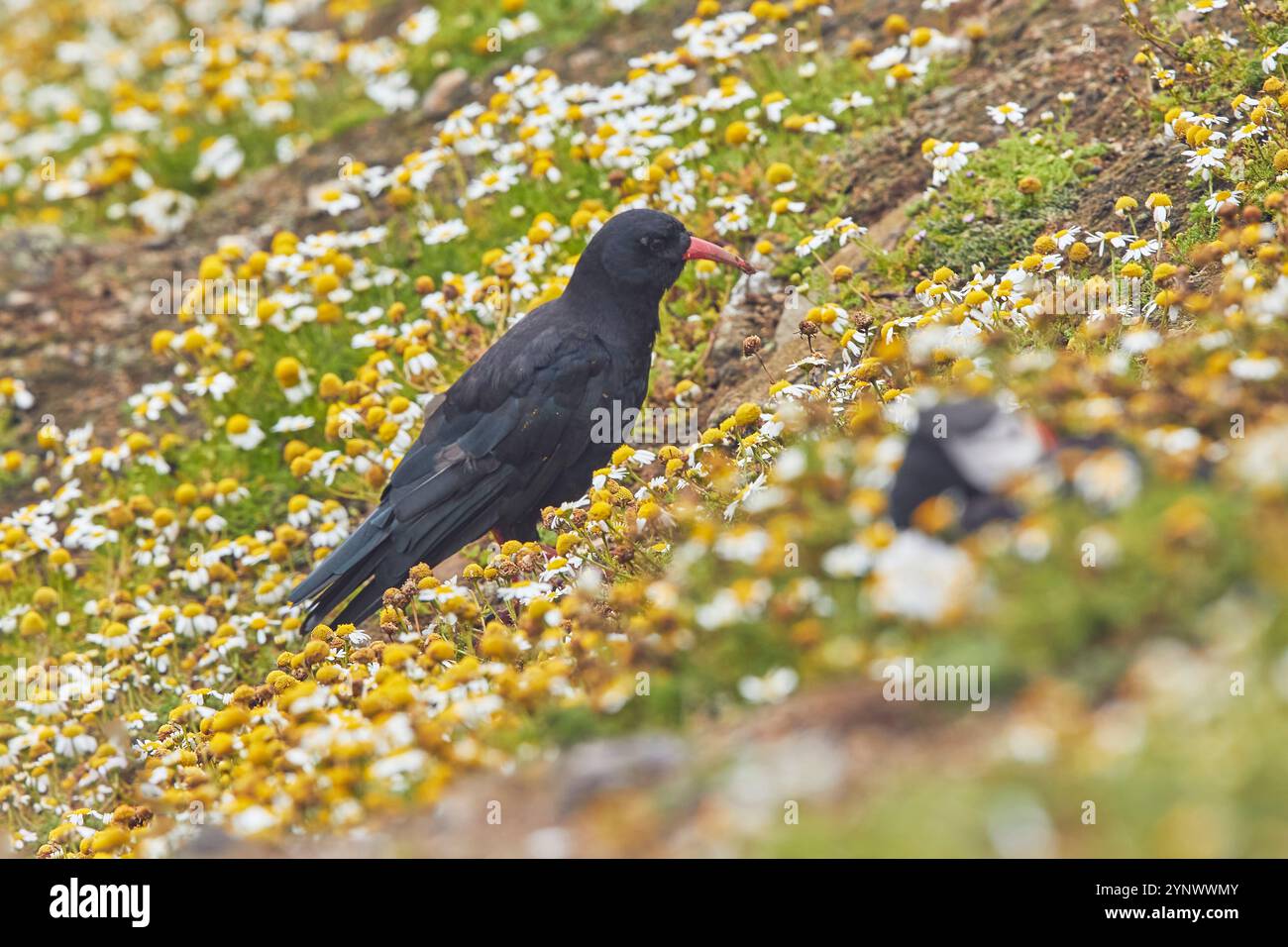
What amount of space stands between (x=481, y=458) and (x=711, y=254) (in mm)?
1331

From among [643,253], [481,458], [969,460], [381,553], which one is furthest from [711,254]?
[969,460]

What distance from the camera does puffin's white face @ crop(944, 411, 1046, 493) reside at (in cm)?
362

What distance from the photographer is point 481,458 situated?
6496mm

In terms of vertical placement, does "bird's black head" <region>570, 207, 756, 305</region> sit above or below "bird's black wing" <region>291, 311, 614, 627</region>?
above

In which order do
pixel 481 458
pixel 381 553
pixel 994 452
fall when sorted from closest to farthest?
pixel 994 452, pixel 381 553, pixel 481 458

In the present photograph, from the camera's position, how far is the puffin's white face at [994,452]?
11.9 ft

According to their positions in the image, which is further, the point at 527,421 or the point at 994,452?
the point at 527,421

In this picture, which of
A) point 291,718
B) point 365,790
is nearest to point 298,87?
point 291,718

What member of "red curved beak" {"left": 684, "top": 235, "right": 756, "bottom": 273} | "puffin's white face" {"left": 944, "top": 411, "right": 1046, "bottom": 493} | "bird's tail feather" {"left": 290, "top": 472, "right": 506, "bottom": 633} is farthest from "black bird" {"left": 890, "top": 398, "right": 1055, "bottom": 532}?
"red curved beak" {"left": 684, "top": 235, "right": 756, "bottom": 273}

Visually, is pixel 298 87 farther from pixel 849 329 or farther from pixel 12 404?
pixel 849 329

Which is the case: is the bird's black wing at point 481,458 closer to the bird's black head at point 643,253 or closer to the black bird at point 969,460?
the bird's black head at point 643,253

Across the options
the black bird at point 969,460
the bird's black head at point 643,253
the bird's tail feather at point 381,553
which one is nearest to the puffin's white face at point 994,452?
the black bird at point 969,460

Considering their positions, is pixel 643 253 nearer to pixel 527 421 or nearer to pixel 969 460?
pixel 527 421

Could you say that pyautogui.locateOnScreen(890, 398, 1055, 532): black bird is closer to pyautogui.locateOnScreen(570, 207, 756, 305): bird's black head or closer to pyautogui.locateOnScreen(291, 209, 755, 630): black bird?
pyautogui.locateOnScreen(291, 209, 755, 630): black bird
